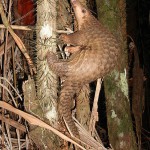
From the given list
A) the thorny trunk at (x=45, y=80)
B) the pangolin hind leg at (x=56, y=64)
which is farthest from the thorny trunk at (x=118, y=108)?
the pangolin hind leg at (x=56, y=64)

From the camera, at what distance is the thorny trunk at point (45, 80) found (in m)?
1.02

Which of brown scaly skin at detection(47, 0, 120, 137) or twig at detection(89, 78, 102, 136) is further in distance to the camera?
twig at detection(89, 78, 102, 136)

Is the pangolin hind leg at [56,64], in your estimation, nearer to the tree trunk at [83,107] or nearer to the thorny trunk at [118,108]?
the tree trunk at [83,107]

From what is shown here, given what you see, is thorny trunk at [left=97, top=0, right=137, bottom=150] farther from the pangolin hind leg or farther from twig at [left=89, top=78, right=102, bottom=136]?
the pangolin hind leg

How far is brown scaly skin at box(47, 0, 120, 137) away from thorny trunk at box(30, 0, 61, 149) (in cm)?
5

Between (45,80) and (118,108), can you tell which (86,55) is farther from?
(118,108)

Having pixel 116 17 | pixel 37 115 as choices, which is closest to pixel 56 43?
pixel 37 115

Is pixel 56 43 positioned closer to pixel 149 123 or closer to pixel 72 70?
pixel 72 70

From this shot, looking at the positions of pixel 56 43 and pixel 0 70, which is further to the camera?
pixel 0 70

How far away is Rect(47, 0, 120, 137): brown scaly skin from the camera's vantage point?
921 millimetres

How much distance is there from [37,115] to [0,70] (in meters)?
0.40

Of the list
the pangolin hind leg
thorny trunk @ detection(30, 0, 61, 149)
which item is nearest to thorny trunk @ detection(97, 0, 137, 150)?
thorny trunk @ detection(30, 0, 61, 149)

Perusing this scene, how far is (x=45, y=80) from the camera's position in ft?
3.46

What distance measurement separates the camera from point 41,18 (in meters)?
1.02
